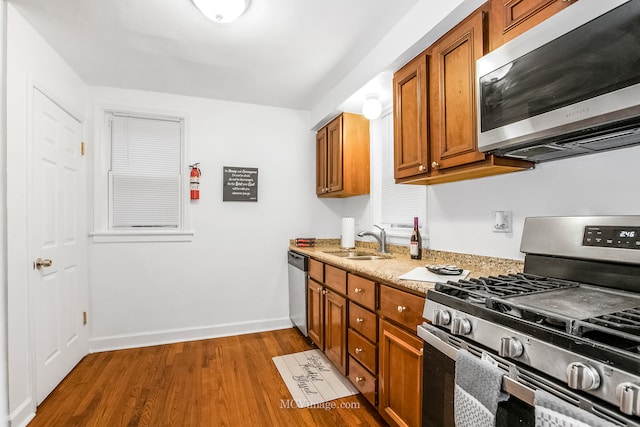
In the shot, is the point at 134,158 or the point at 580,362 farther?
the point at 134,158

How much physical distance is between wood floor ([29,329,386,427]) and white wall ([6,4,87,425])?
277mm

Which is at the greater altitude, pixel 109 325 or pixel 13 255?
pixel 13 255

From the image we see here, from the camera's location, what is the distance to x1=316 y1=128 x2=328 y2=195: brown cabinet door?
3396 millimetres

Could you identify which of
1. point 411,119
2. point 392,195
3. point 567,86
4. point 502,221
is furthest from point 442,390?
point 392,195

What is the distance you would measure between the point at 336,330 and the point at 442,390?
3.95 feet

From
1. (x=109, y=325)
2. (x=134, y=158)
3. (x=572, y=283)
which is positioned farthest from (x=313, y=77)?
(x=109, y=325)

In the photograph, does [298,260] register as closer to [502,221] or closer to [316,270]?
[316,270]

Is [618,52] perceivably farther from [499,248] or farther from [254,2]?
[254,2]

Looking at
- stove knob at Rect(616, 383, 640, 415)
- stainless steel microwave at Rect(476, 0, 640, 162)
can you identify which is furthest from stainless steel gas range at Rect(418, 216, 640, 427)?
stainless steel microwave at Rect(476, 0, 640, 162)

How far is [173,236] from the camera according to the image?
317 centimetres

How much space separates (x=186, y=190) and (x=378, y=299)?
92.0 inches

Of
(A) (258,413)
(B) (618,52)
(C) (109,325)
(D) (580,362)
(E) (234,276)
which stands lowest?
(A) (258,413)

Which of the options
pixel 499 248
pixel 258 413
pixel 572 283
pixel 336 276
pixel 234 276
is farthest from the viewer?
A: pixel 234 276

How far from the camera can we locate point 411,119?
2.00 m
